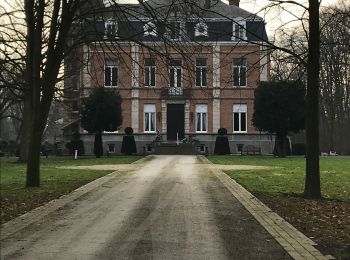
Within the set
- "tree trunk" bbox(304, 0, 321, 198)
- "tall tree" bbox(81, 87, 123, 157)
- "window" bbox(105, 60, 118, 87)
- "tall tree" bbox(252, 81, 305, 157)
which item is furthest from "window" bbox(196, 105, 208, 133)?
"tree trunk" bbox(304, 0, 321, 198)

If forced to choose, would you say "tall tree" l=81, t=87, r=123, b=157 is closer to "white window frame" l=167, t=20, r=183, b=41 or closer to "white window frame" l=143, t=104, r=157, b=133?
"white window frame" l=143, t=104, r=157, b=133

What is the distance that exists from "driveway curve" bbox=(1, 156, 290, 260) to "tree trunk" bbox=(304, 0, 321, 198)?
2150 mm

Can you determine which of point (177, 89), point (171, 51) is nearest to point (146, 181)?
point (171, 51)

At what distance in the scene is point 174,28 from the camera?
15.1 meters

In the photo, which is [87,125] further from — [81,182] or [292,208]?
[292,208]

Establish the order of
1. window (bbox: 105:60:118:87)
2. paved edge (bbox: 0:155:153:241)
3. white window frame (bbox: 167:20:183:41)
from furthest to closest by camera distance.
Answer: window (bbox: 105:60:118:87)
white window frame (bbox: 167:20:183:41)
paved edge (bbox: 0:155:153:241)

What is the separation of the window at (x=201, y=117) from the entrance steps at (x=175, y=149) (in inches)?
232

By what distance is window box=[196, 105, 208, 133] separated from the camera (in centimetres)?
5216

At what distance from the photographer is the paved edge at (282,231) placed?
733 cm

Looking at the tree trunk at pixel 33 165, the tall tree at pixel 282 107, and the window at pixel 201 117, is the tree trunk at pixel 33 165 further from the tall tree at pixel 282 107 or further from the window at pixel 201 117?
the window at pixel 201 117

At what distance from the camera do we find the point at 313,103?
13.5 meters

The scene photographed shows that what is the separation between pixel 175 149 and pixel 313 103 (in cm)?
3214

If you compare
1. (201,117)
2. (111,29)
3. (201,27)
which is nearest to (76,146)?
(201,117)

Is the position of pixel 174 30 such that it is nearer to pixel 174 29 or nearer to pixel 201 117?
pixel 174 29
